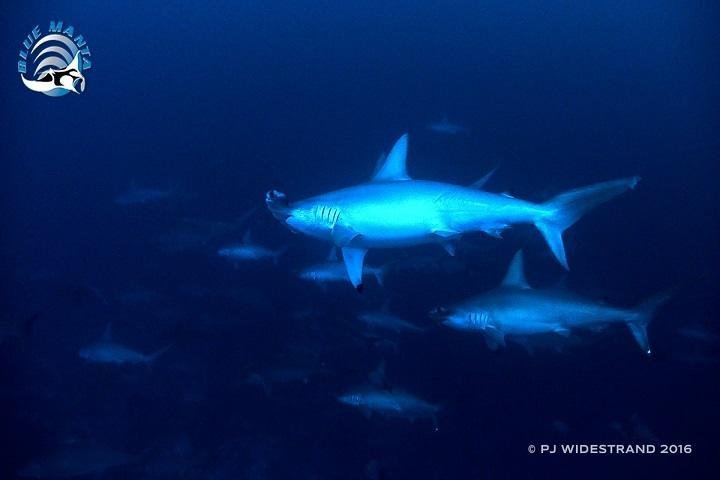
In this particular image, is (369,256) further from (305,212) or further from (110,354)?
(305,212)

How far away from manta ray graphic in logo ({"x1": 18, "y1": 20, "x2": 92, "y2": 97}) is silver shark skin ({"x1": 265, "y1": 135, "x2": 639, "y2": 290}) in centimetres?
844

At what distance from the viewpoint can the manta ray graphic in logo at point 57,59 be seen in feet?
33.3

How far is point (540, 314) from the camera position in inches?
219

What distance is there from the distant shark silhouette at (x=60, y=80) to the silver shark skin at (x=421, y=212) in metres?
8.44

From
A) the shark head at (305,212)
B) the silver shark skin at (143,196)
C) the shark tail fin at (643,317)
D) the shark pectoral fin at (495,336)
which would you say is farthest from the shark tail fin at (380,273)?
the silver shark skin at (143,196)

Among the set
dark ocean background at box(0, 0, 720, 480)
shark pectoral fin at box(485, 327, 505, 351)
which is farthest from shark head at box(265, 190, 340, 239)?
dark ocean background at box(0, 0, 720, 480)

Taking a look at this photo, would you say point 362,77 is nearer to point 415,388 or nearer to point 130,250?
point 130,250

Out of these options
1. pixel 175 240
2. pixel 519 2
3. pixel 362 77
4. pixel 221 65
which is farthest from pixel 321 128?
pixel 175 240

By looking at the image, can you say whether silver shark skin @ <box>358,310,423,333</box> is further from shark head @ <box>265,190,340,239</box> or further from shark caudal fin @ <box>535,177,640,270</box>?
shark caudal fin @ <box>535,177,640,270</box>

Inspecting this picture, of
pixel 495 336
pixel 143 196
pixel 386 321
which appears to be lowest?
pixel 386 321

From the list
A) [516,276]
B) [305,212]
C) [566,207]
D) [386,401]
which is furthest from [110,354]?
[566,207]

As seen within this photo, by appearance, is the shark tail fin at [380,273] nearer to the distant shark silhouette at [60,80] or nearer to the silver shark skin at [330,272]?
the silver shark skin at [330,272]

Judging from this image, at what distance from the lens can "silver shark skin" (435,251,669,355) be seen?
18.0ft

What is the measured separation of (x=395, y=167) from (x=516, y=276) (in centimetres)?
237
